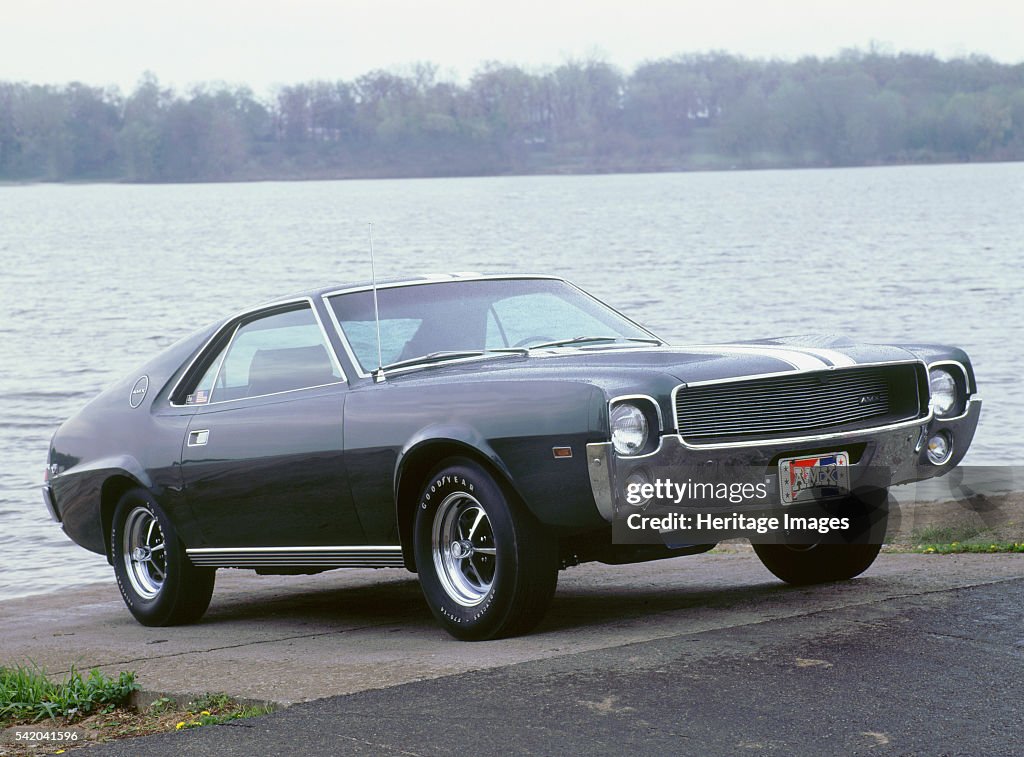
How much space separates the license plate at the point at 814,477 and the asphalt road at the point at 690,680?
1.58 ft

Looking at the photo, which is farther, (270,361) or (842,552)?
(270,361)

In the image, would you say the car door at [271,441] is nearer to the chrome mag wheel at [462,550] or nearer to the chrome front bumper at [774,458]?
the chrome mag wheel at [462,550]

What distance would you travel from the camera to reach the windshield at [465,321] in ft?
24.4

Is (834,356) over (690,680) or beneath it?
over

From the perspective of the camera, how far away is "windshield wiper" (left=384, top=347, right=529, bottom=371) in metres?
7.28

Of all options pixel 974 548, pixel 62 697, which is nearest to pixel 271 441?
pixel 62 697

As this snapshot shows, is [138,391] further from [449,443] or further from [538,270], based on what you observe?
[538,270]

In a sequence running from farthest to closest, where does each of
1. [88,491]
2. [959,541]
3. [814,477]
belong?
[959,541]
[88,491]
[814,477]

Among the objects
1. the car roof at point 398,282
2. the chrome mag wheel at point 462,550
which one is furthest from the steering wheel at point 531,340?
the chrome mag wheel at point 462,550

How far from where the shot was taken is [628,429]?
20.1ft

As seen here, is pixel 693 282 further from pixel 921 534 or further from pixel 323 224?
pixel 323 224

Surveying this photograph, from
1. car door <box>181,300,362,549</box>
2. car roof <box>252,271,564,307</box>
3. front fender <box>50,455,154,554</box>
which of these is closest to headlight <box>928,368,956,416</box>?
car roof <box>252,271,564,307</box>

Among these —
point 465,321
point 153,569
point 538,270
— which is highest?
point 465,321

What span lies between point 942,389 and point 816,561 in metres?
1.09
